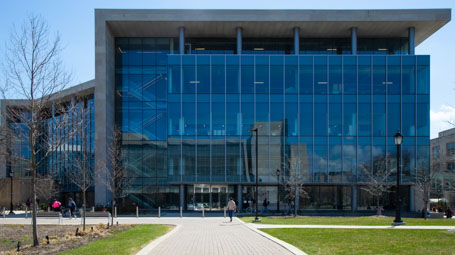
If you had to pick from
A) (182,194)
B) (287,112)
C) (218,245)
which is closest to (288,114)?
(287,112)

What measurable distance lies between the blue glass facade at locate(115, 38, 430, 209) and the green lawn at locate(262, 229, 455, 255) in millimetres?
23266

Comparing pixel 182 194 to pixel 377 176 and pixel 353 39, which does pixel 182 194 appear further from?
pixel 353 39

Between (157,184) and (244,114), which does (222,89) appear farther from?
(157,184)

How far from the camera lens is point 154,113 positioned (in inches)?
1863

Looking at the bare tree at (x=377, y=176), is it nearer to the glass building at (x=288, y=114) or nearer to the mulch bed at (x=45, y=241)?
the glass building at (x=288, y=114)

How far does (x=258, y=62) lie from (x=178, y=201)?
15.8 meters

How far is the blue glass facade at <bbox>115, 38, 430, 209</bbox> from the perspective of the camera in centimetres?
4169

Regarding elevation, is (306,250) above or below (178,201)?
above

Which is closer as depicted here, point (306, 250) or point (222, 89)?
point (306, 250)

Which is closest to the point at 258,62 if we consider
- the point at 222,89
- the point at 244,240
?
the point at 222,89

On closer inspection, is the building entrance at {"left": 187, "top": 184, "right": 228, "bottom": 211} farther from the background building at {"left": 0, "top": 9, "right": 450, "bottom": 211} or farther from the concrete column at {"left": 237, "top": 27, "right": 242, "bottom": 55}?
the concrete column at {"left": 237, "top": 27, "right": 242, "bottom": 55}

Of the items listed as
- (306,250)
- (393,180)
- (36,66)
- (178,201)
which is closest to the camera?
(306,250)

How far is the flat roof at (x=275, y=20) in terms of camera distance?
141ft

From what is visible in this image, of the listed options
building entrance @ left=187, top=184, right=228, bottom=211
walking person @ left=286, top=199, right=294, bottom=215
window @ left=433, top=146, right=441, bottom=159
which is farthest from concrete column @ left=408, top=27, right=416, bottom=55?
window @ left=433, top=146, right=441, bottom=159
